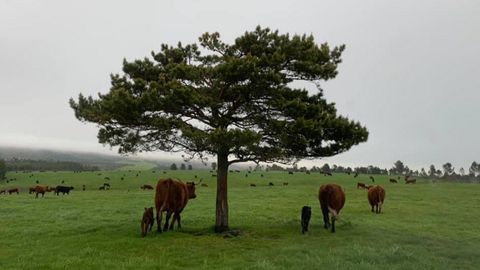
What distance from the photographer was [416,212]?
3206cm

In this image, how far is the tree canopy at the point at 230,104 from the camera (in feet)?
60.7

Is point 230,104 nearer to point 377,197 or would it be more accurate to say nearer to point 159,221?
point 159,221

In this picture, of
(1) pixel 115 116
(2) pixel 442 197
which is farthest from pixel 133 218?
(2) pixel 442 197

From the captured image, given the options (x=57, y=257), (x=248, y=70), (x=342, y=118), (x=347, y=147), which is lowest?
(x=57, y=257)

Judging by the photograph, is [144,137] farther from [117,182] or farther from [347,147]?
[117,182]

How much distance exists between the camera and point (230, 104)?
21016 millimetres

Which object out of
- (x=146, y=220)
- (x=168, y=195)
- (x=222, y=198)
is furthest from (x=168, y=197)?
(x=222, y=198)

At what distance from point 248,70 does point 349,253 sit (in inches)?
333

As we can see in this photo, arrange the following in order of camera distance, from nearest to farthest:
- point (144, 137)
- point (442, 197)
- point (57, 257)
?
point (57, 257), point (144, 137), point (442, 197)

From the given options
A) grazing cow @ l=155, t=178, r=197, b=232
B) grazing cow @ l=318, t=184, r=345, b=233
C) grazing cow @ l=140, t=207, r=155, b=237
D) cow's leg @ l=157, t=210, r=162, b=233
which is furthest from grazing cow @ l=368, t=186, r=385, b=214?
grazing cow @ l=140, t=207, r=155, b=237

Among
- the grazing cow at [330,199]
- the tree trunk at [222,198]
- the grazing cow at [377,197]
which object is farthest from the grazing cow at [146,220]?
the grazing cow at [377,197]

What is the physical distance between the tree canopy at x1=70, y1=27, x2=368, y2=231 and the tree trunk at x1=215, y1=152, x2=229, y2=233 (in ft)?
0.16

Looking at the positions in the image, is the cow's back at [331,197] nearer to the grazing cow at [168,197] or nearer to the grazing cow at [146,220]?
the grazing cow at [168,197]

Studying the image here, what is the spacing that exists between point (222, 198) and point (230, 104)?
465cm
